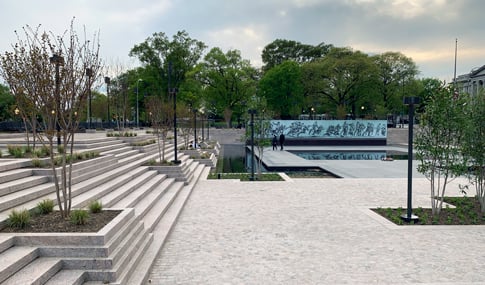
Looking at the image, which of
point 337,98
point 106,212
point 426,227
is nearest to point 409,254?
point 426,227

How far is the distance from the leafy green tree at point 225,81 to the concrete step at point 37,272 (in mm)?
46997

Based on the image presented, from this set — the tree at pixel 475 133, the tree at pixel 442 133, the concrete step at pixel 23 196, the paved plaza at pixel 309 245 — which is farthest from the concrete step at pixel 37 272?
the tree at pixel 475 133

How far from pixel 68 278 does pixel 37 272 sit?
1.27ft

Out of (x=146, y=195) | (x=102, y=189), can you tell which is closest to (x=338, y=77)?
(x=146, y=195)

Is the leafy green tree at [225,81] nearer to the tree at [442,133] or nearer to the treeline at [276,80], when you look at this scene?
the treeline at [276,80]

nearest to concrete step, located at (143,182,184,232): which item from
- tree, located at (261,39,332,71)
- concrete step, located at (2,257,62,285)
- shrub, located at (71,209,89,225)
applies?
shrub, located at (71,209,89,225)

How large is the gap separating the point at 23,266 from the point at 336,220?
691 cm

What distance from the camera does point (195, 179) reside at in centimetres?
1445

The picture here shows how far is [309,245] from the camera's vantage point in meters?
6.75

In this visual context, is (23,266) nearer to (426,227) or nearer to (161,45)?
(426,227)

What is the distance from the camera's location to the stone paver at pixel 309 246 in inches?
211

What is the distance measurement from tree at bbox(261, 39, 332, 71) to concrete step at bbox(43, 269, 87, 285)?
209 feet

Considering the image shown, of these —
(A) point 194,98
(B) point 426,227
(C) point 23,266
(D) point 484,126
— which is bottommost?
(B) point 426,227

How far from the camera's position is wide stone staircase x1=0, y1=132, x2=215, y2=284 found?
14.7 feet
